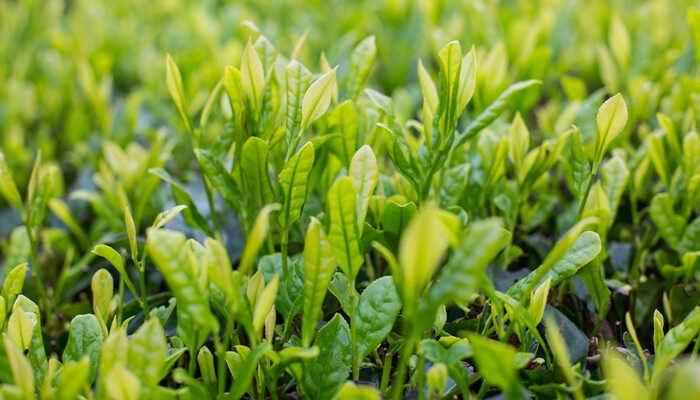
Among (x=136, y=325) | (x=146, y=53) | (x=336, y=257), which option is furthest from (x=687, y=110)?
(x=146, y=53)

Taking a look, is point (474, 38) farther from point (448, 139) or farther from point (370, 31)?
point (448, 139)

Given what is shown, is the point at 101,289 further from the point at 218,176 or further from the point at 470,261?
the point at 470,261

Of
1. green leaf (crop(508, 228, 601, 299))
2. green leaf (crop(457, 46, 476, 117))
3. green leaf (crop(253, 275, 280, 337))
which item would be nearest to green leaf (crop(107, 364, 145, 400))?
green leaf (crop(253, 275, 280, 337))

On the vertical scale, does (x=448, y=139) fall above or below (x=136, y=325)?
above

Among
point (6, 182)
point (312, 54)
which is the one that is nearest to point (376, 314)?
point (6, 182)

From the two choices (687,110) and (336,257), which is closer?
(336,257)

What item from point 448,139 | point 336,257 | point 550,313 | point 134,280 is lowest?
point 134,280

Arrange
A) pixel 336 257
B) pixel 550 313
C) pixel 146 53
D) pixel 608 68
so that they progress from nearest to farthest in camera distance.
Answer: pixel 336 257 → pixel 550 313 → pixel 608 68 → pixel 146 53

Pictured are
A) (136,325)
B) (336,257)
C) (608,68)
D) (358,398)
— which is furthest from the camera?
(608,68)

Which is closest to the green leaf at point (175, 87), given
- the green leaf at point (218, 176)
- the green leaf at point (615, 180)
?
the green leaf at point (218, 176)
